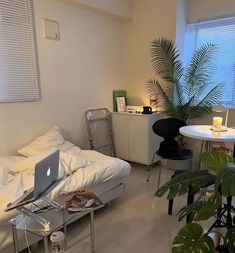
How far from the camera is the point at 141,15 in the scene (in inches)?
150

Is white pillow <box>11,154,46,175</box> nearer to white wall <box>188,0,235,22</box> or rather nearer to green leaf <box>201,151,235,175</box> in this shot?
green leaf <box>201,151,235,175</box>

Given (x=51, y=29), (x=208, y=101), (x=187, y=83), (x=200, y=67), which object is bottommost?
(x=208, y=101)

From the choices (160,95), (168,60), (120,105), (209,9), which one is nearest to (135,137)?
(120,105)

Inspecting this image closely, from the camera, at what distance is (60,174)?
2.11 metres

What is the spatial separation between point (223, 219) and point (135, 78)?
3018 mm

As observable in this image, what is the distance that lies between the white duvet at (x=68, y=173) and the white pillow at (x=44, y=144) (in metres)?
0.19

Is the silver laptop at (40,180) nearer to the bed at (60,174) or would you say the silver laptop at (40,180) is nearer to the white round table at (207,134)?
the bed at (60,174)

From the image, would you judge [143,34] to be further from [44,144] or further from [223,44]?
[44,144]

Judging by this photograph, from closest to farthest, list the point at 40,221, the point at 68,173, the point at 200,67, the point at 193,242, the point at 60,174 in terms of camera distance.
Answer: the point at 193,242 < the point at 40,221 < the point at 60,174 < the point at 68,173 < the point at 200,67

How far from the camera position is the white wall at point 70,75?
2.77m

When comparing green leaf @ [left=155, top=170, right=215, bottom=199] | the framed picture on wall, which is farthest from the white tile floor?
the framed picture on wall

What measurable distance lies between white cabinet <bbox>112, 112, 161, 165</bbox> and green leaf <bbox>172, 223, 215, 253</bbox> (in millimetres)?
2320

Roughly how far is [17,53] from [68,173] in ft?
4.96

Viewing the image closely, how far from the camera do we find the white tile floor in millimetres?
1933
